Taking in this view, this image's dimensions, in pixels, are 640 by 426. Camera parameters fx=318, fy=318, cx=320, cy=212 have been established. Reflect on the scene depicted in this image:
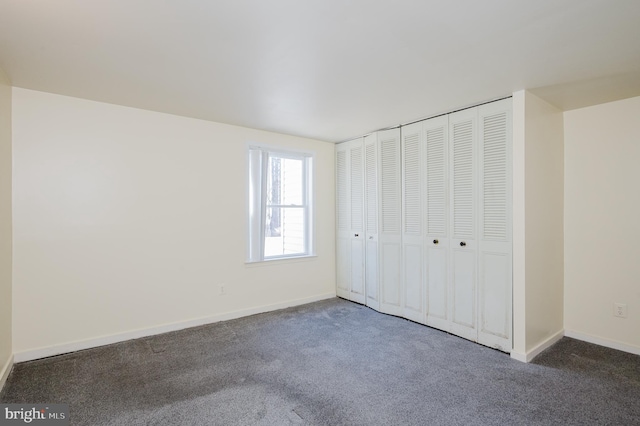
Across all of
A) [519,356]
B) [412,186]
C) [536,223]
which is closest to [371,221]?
[412,186]

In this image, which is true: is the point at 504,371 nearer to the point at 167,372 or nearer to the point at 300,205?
the point at 167,372

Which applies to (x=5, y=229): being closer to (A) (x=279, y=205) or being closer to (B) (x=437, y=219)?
(A) (x=279, y=205)

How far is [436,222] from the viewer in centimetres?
350

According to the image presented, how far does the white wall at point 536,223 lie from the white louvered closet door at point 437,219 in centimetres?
70

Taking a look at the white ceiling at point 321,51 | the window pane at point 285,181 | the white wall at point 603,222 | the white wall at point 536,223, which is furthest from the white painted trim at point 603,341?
the window pane at point 285,181

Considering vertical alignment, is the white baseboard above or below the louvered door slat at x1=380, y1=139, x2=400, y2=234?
below

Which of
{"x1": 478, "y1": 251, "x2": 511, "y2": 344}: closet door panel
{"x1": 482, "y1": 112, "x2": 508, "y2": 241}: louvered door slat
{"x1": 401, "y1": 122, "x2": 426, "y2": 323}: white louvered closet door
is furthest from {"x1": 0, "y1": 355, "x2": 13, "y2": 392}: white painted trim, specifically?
{"x1": 482, "y1": 112, "x2": 508, "y2": 241}: louvered door slat

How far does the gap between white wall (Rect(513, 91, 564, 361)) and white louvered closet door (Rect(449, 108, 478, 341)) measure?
405 millimetres

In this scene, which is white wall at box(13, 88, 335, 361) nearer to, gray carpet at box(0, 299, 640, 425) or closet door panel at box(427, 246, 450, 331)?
gray carpet at box(0, 299, 640, 425)

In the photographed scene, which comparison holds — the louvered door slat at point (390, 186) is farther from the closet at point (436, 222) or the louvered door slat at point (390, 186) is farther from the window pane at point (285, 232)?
the window pane at point (285, 232)

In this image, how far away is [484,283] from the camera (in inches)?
121

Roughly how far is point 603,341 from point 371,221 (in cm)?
263

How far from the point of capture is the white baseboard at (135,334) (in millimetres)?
2756

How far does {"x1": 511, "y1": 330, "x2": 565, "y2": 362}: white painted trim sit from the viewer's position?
2724 mm
